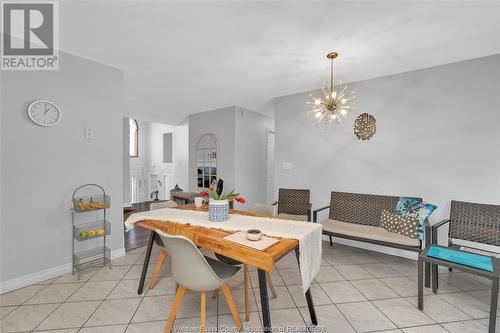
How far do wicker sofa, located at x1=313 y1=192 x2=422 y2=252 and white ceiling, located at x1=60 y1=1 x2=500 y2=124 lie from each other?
1.72m

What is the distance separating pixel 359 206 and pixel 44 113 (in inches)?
154

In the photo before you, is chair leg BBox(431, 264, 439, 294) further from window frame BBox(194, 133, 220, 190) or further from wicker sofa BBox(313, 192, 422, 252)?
window frame BBox(194, 133, 220, 190)

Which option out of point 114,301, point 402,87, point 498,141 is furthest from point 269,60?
point 114,301

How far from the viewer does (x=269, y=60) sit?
8.74 ft

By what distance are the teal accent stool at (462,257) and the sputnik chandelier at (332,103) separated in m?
1.58

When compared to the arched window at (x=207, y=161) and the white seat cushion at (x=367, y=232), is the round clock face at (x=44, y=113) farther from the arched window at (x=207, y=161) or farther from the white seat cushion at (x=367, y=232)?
the white seat cushion at (x=367, y=232)

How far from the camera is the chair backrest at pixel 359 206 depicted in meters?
3.01

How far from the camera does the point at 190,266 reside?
55.9 inches

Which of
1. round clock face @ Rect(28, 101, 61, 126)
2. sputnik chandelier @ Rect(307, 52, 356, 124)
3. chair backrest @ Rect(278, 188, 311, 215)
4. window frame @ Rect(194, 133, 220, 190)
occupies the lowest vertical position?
chair backrest @ Rect(278, 188, 311, 215)

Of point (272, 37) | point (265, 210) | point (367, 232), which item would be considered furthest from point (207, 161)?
point (367, 232)

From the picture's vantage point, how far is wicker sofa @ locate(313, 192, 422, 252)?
8.07 ft

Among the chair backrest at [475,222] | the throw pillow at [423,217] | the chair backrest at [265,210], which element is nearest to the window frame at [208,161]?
the chair backrest at [265,210]

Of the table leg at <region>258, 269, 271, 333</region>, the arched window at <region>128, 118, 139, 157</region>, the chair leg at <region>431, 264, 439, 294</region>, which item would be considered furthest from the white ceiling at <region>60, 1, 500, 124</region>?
the arched window at <region>128, 118, 139, 157</region>

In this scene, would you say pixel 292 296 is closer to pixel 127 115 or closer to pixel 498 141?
pixel 498 141
